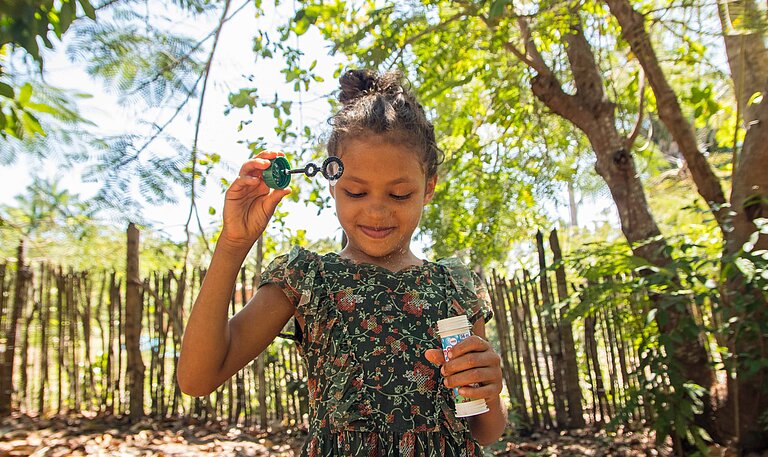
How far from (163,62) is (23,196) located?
6.12 ft

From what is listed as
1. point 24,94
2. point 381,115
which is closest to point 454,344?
point 381,115

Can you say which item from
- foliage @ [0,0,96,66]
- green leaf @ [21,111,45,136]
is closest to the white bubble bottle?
foliage @ [0,0,96,66]

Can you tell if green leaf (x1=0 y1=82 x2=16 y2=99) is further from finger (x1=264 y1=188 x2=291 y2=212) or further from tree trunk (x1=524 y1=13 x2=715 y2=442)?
tree trunk (x1=524 y1=13 x2=715 y2=442)

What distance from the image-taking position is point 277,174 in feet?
4.26

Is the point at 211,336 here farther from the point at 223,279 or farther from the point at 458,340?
the point at 458,340

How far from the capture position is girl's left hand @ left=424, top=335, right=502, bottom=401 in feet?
3.86

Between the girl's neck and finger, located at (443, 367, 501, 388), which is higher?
the girl's neck

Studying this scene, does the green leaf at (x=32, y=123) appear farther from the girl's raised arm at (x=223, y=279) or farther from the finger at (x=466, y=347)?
the finger at (x=466, y=347)

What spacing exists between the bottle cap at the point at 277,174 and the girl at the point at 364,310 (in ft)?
0.06

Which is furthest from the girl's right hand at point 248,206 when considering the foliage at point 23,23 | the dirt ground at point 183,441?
the dirt ground at point 183,441

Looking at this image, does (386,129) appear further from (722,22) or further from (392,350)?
(722,22)

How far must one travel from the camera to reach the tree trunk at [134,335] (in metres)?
4.90

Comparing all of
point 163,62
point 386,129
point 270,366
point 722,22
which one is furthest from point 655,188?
point 386,129

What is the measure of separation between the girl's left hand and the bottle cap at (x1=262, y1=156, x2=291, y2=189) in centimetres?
49
